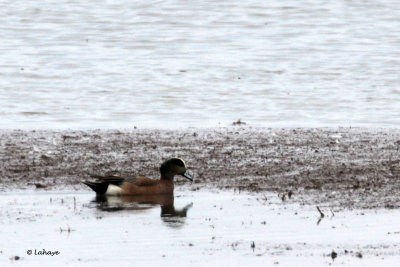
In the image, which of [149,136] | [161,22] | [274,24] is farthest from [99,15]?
[149,136]

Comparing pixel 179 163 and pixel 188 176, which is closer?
pixel 179 163

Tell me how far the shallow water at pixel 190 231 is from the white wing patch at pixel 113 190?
0.26 ft

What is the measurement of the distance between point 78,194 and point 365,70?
37.3 ft

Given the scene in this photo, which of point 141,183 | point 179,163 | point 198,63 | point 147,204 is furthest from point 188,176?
point 198,63

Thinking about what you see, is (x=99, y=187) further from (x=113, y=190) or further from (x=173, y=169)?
(x=173, y=169)

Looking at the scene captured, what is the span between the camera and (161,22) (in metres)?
29.0

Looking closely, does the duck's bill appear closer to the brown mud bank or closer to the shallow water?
the brown mud bank

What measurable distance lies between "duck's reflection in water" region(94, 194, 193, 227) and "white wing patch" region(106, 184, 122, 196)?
0.04 meters

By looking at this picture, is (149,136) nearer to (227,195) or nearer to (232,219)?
(227,195)

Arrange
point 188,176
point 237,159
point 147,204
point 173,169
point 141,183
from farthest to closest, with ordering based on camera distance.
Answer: point 237,159 < point 188,176 < point 173,169 < point 141,183 < point 147,204

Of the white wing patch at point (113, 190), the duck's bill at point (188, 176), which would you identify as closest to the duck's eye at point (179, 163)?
the duck's bill at point (188, 176)

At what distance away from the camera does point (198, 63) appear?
2295 cm

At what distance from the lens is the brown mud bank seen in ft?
39.0

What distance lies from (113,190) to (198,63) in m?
11.4
